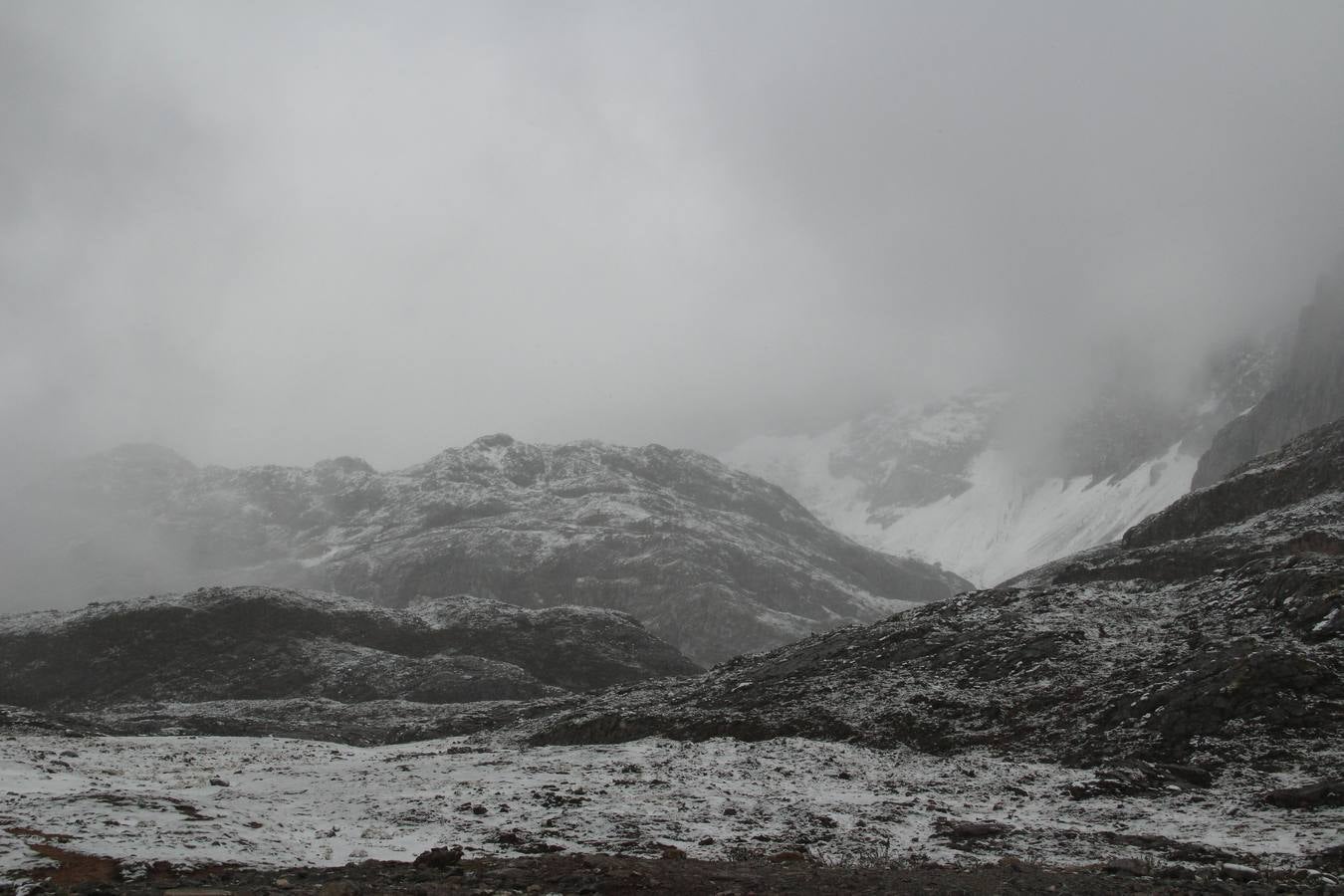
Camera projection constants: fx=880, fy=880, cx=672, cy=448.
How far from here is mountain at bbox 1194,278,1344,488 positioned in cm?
17600

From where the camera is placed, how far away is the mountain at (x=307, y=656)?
71.8 meters

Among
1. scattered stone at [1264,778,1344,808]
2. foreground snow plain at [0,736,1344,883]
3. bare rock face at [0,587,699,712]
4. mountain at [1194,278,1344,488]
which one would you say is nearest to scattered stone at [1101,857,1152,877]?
foreground snow plain at [0,736,1344,883]

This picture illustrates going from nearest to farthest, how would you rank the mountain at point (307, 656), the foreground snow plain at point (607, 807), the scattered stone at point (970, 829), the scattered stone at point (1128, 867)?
the scattered stone at point (1128, 867), the foreground snow plain at point (607, 807), the scattered stone at point (970, 829), the mountain at point (307, 656)

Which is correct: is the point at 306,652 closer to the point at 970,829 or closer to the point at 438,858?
the point at 438,858

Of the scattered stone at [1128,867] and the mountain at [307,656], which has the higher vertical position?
the mountain at [307,656]

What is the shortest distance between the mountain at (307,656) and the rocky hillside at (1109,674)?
2269cm

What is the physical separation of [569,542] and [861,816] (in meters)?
172

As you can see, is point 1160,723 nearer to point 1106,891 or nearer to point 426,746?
point 1106,891

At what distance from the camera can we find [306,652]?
82625 mm

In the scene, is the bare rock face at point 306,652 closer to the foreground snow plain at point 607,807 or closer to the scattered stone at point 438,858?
the foreground snow plain at point 607,807

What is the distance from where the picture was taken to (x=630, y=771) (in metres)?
28.0

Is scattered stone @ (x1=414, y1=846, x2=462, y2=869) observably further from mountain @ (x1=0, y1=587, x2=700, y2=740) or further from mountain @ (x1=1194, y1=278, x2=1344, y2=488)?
mountain @ (x1=1194, y1=278, x2=1344, y2=488)

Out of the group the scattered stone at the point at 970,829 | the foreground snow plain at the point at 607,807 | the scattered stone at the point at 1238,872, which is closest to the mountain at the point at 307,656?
the foreground snow plain at the point at 607,807

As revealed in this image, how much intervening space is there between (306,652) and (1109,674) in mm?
71081
